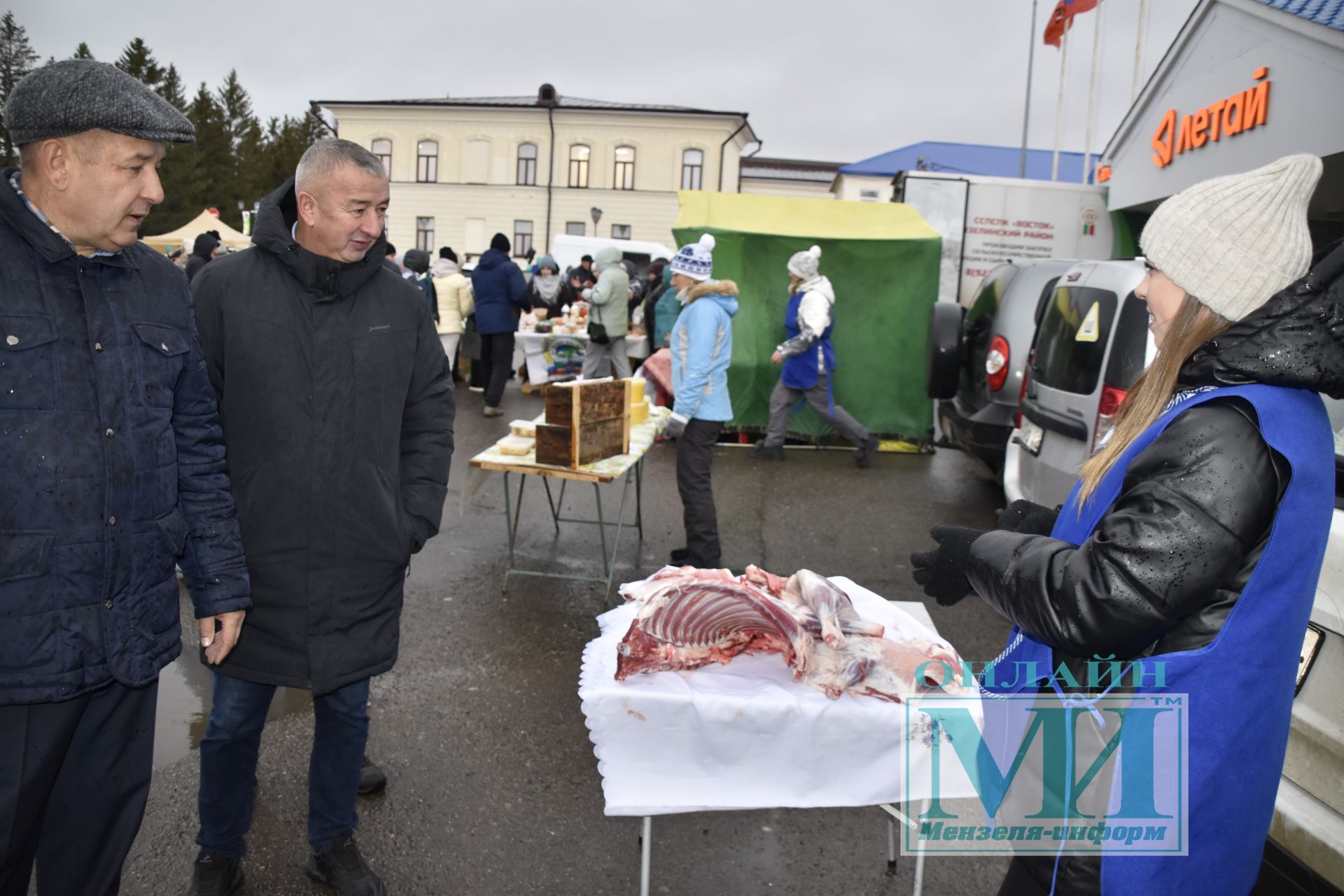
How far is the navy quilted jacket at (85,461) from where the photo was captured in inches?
73.5

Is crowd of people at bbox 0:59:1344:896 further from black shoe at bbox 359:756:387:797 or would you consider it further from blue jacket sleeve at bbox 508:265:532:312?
blue jacket sleeve at bbox 508:265:532:312

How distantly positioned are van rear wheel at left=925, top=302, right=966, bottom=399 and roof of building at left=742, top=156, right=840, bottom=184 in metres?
64.2

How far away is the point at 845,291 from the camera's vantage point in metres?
9.97

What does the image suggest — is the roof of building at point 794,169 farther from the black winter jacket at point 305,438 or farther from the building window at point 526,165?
the black winter jacket at point 305,438

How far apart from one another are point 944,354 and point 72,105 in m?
7.51

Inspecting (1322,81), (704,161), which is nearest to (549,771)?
(1322,81)

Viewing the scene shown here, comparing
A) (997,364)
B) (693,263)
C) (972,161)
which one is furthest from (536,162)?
(693,263)

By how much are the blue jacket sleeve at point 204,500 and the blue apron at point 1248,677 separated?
2.06 metres

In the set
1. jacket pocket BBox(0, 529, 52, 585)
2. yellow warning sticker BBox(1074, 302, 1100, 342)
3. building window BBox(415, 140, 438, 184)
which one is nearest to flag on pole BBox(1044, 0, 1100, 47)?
yellow warning sticker BBox(1074, 302, 1100, 342)

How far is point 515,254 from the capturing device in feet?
152

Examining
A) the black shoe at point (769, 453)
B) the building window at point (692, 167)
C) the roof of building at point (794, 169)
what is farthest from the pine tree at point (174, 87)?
the black shoe at point (769, 453)

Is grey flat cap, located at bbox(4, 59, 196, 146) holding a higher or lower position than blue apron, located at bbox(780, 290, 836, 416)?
higher

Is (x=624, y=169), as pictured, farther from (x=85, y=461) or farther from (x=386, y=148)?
(x=85, y=461)

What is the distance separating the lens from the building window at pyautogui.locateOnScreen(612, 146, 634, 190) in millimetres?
45188
